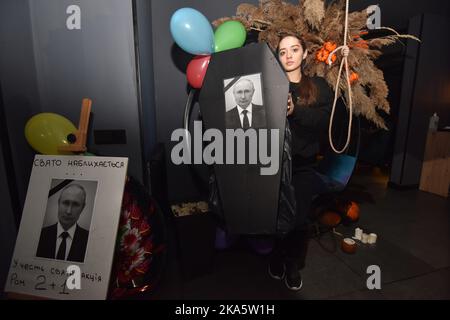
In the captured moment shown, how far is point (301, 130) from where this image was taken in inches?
54.1

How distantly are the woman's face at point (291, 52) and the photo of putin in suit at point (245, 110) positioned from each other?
34 centimetres

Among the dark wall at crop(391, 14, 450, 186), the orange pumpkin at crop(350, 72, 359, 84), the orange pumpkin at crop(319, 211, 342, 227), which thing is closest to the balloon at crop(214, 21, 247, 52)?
the orange pumpkin at crop(350, 72, 359, 84)

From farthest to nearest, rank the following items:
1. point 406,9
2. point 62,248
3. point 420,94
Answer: point 406,9
point 420,94
point 62,248

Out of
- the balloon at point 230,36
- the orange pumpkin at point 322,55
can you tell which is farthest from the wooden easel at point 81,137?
the orange pumpkin at point 322,55

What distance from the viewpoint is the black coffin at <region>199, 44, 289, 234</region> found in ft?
3.68

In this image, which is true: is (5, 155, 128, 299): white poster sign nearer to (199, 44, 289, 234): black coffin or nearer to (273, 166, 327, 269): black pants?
(199, 44, 289, 234): black coffin

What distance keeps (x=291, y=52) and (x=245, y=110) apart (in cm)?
46

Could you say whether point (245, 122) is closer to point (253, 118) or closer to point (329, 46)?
point (253, 118)

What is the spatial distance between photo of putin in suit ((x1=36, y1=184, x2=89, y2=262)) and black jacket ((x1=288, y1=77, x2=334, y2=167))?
1094 millimetres

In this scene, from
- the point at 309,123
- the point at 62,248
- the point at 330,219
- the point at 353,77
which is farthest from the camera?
the point at 330,219

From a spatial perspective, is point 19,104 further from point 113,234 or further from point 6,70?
point 113,234

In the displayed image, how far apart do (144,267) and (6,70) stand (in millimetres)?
1184

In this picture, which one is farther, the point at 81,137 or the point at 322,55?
the point at 322,55

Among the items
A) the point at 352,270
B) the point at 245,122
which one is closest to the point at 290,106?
the point at 245,122
